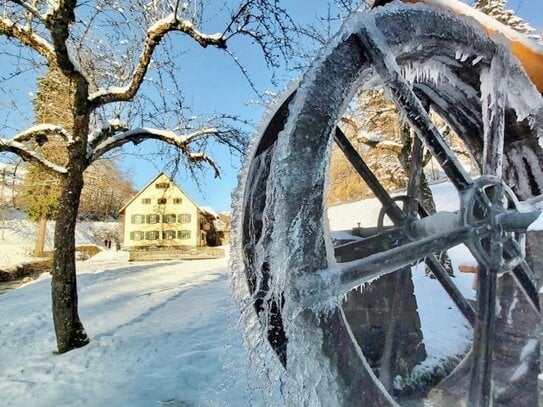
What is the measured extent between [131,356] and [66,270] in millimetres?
1408

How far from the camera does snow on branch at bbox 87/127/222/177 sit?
600 centimetres

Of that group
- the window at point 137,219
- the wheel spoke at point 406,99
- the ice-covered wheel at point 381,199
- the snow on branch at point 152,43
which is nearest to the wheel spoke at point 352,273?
the ice-covered wheel at point 381,199

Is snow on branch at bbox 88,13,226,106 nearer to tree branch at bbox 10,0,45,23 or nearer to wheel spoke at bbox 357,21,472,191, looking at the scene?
tree branch at bbox 10,0,45,23

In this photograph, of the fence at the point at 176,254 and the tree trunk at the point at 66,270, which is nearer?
the tree trunk at the point at 66,270

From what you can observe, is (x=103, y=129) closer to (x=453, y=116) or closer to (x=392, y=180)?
(x=453, y=116)

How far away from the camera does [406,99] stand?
6.43 ft

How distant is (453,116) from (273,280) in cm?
235

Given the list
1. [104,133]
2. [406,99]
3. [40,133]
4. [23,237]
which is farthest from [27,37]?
[23,237]

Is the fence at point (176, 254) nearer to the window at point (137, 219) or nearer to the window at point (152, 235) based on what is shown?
the window at point (152, 235)

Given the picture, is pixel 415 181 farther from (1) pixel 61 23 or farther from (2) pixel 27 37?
(2) pixel 27 37

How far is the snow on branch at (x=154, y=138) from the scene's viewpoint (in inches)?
236

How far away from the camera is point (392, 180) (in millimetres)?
16344

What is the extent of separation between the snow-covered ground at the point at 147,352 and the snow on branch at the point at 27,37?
13.1ft

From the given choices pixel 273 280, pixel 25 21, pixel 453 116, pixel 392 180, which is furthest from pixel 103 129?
pixel 392 180
